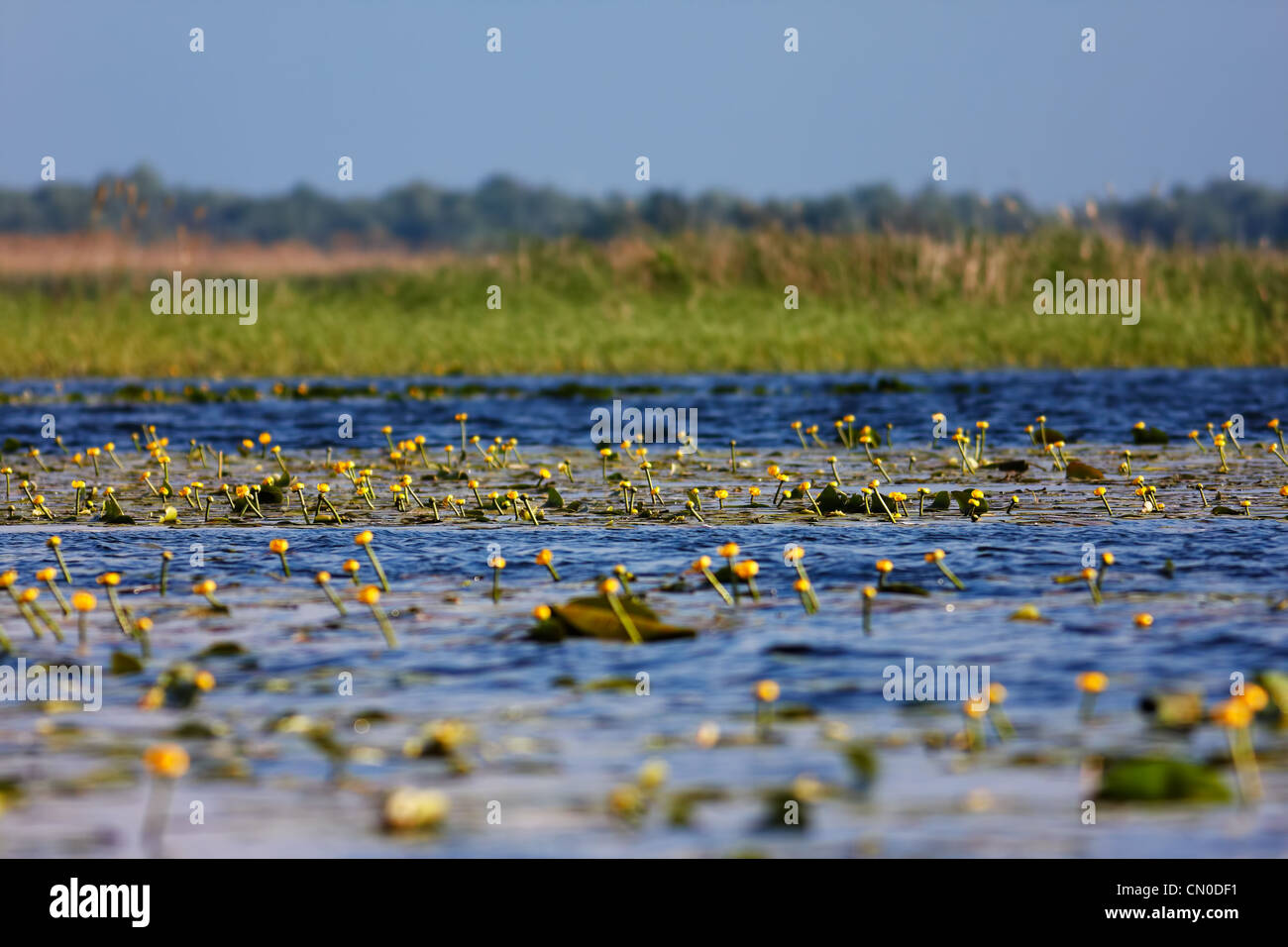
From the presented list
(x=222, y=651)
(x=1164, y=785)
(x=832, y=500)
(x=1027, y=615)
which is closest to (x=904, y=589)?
(x=1027, y=615)

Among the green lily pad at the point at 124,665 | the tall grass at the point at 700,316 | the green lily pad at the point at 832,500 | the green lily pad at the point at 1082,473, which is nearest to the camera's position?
the green lily pad at the point at 124,665

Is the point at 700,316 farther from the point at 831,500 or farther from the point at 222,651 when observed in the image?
the point at 222,651

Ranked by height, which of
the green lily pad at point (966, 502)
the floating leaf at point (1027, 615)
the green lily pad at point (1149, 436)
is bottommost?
the floating leaf at point (1027, 615)

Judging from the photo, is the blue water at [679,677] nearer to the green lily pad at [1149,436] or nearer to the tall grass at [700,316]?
the green lily pad at [1149,436]

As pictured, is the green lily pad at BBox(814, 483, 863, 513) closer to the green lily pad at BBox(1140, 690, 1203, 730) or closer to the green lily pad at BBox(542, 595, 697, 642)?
the green lily pad at BBox(542, 595, 697, 642)

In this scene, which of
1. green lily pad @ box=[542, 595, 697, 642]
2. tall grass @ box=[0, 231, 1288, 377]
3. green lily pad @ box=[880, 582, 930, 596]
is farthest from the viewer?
tall grass @ box=[0, 231, 1288, 377]

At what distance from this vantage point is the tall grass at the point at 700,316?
872 inches

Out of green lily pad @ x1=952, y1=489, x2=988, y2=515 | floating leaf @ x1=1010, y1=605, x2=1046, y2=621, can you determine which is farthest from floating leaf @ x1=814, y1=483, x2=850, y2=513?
floating leaf @ x1=1010, y1=605, x2=1046, y2=621

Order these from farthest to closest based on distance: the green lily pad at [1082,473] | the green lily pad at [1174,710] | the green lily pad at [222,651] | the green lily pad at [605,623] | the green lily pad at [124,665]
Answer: the green lily pad at [1082,473] < the green lily pad at [605,623] < the green lily pad at [222,651] < the green lily pad at [124,665] < the green lily pad at [1174,710]

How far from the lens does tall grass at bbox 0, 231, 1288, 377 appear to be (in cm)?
2216

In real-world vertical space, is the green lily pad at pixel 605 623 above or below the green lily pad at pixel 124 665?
above

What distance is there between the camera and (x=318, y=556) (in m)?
8.68

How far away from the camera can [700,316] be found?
945 inches

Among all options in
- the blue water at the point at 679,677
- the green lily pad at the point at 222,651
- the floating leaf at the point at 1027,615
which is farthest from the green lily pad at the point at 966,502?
the green lily pad at the point at 222,651
